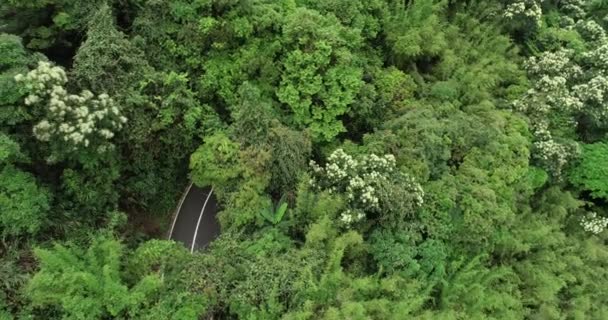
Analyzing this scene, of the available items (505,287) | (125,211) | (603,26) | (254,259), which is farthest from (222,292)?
(603,26)

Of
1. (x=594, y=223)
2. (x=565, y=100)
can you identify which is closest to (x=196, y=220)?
(x=565, y=100)

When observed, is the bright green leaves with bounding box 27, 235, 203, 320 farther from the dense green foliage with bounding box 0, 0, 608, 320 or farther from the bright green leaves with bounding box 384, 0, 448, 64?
the bright green leaves with bounding box 384, 0, 448, 64

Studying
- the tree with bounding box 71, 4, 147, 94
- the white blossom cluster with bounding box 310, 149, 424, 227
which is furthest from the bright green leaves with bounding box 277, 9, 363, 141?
the tree with bounding box 71, 4, 147, 94

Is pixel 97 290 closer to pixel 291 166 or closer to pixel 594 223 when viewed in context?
pixel 291 166

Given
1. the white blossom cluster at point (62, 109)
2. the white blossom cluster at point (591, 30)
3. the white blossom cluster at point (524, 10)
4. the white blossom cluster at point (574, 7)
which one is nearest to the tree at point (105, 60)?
the white blossom cluster at point (62, 109)

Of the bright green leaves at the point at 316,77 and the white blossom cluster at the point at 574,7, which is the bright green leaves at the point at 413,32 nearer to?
the bright green leaves at the point at 316,77
